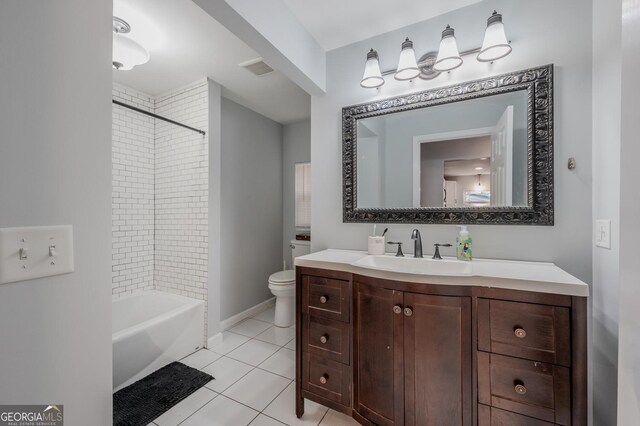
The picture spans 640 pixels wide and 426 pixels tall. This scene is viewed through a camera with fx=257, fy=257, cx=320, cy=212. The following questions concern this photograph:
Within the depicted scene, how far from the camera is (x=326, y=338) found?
1.49 m

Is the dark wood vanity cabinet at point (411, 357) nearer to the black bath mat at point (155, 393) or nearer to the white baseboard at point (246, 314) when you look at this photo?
the black bath mat at point (155, 393)

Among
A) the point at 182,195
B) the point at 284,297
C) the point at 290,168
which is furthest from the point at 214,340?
the point at 290,168

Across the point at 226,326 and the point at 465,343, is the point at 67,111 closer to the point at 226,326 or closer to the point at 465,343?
the point at 465,343

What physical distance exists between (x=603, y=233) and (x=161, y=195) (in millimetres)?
3461

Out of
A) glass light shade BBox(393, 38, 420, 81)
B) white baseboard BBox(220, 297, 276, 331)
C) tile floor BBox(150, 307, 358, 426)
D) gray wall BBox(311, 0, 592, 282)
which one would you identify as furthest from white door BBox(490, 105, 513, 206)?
white baseboard BBox(220, 297, 276, 331)

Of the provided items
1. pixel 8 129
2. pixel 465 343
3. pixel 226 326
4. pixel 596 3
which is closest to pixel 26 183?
pixel 8 129

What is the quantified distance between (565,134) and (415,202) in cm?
84

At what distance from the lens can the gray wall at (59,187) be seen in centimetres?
57

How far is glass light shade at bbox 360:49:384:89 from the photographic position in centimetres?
176

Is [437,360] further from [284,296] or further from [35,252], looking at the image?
[284,296]

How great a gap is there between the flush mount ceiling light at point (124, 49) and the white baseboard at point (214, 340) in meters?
2.38

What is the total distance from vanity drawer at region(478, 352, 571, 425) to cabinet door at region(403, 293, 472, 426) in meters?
0.07

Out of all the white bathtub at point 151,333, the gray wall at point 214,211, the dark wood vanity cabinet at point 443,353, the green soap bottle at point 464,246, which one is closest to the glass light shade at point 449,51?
the green soap bottle at point 464,246

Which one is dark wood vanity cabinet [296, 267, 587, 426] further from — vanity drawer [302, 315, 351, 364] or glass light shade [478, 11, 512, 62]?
glass light shade [478, 11, 512, 62]
